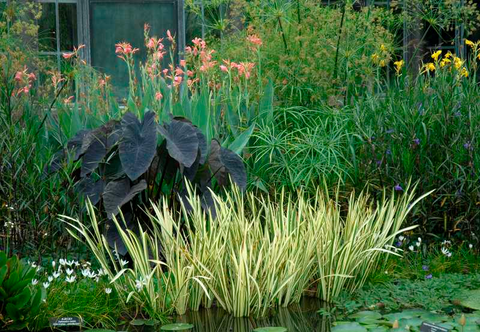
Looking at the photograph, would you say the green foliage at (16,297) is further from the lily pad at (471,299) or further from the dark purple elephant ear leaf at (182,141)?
the lily pad at (471,299)

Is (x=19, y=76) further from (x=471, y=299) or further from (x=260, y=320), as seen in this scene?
(x=471, y=299)

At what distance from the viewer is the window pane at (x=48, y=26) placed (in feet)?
30.3

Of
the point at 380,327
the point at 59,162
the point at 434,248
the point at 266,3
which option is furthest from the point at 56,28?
the point at 380,327

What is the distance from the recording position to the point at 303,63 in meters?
6.13

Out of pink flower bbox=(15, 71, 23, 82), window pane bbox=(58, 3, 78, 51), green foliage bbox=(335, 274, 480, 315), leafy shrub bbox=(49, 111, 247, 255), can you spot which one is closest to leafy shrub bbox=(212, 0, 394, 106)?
leafy shrub bbox=(49, 111, 247, 255)

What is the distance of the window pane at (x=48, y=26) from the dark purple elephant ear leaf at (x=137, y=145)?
5005mm

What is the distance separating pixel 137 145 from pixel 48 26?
523 centimetres

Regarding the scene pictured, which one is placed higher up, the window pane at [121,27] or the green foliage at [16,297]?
the window pane at [121,27]

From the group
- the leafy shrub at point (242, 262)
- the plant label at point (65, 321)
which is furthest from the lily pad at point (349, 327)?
the plant label at point (65, 321)

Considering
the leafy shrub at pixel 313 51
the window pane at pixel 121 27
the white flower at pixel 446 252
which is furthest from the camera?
the window pane at pixel 121 27

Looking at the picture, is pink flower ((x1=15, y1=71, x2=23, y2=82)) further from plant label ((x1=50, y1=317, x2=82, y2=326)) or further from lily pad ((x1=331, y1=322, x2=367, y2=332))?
lily pad ((x1=331, y1=322, x2=367, y2=332))

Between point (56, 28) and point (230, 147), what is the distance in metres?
4.90

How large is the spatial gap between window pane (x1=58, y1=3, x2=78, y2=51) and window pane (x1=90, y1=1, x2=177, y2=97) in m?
0.22

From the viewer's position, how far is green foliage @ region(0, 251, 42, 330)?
3518 mm
